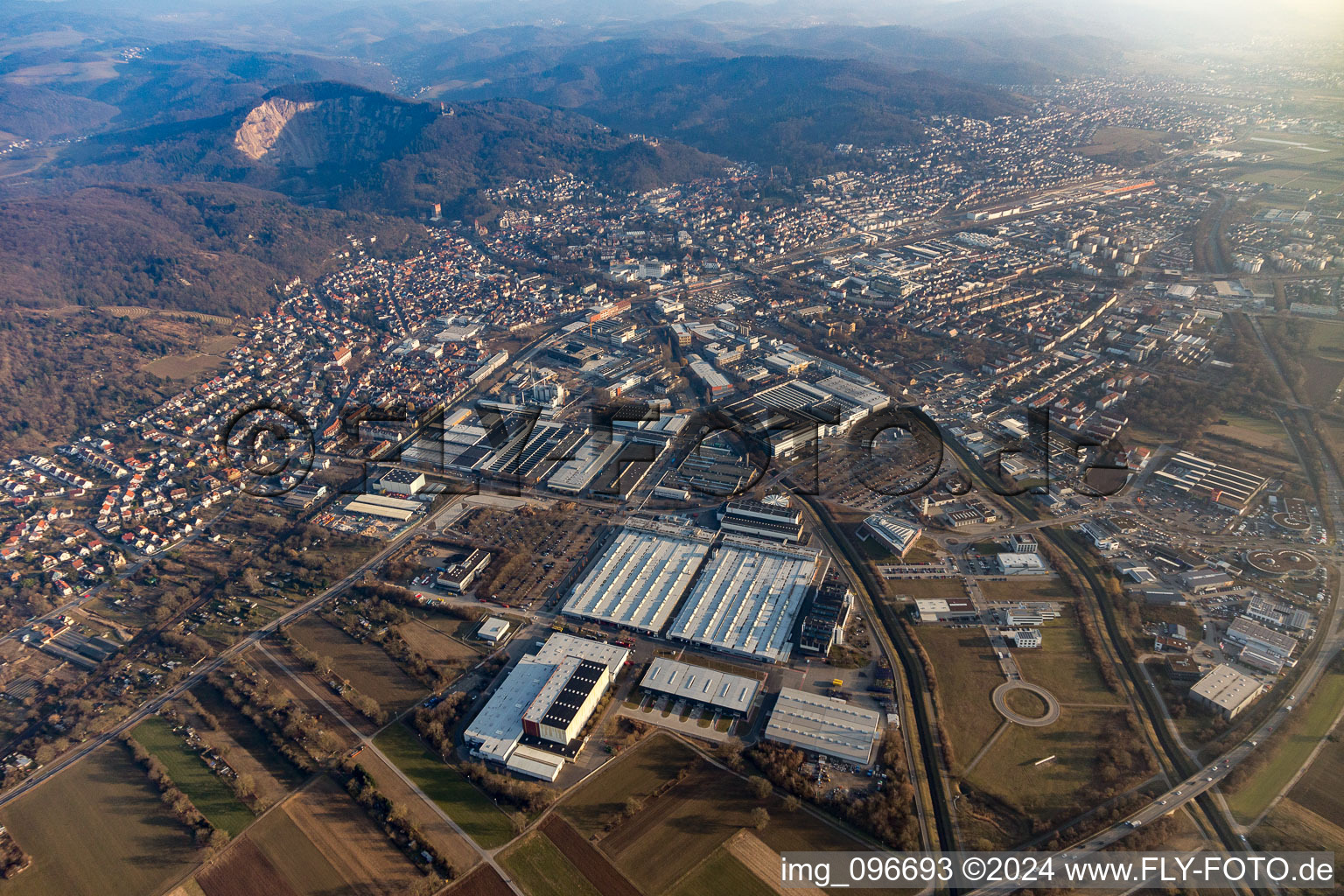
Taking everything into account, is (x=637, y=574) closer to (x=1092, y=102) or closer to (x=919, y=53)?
(x=1092, y=102)

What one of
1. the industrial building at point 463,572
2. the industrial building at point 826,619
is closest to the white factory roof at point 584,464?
the industrial building at point 463,572

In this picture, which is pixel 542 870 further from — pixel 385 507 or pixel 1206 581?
pixel 1206 581

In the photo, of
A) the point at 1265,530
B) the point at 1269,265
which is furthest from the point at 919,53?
the point at 1265,530

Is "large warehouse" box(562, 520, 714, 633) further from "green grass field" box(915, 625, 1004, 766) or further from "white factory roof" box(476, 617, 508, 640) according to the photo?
"green grass field" box(915, 625, 1004, 766)

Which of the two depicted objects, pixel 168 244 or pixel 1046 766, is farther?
pixel 168 244

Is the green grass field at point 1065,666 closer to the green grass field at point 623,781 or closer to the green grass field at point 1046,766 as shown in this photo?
the green grass field at point 1046,766

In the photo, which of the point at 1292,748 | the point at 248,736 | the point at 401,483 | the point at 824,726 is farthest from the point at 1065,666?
the point at 401,483

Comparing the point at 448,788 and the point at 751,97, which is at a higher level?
the point at 751,97
